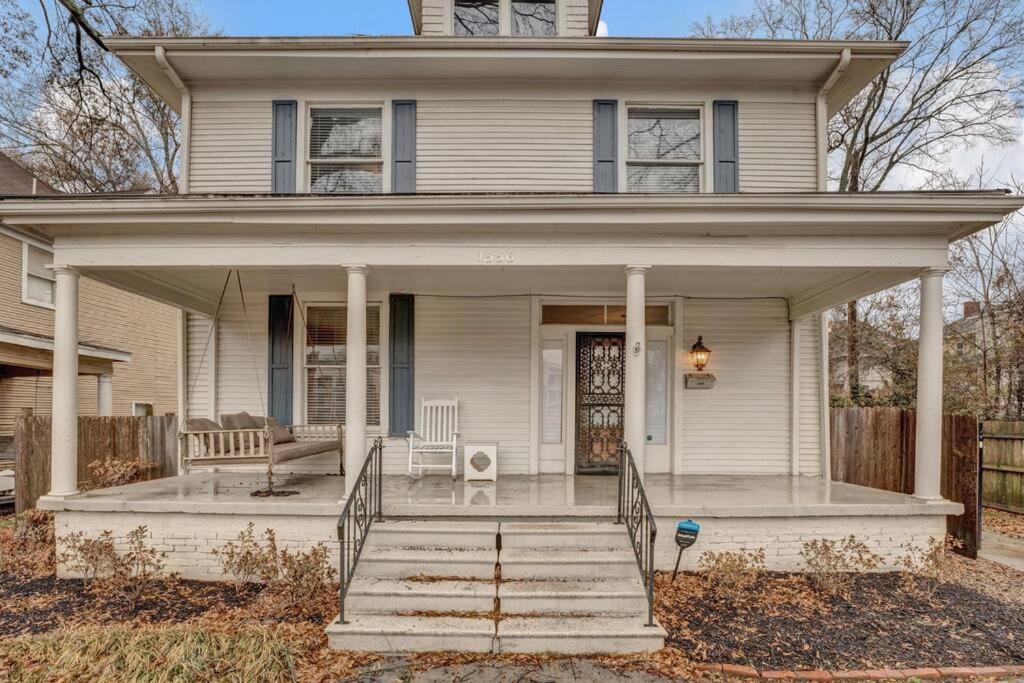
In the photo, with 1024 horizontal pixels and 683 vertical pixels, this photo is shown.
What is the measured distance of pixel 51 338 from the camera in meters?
10.2

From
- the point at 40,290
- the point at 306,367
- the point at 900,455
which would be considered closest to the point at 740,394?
the point at 900,455

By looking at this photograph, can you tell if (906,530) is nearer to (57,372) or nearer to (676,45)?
(676,45)

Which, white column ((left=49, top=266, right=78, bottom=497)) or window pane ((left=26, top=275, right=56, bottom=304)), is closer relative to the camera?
white column ((left=49, top=266, right=78, bottom=497))

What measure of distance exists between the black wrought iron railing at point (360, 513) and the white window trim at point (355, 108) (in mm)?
3714

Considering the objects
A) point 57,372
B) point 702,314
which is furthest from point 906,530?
point 57,372

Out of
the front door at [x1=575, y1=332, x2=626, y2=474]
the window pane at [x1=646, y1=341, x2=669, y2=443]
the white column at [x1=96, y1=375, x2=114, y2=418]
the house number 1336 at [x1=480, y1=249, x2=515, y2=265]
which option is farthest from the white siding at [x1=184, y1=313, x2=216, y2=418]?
the window pane at [x1=646, y1=341, x2=669, y2=443]

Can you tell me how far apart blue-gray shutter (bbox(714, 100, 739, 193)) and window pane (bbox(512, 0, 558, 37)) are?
2.71 meters

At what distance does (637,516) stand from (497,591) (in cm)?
136

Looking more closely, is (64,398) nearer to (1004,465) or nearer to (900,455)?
(900,455)

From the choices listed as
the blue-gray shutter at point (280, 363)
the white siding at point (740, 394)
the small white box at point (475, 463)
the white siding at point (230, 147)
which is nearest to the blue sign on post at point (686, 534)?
the small white box at point (475, 463)

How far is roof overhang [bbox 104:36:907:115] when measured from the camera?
6.65 metres

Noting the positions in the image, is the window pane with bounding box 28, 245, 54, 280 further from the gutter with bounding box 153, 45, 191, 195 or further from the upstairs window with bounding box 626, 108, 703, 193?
the upstairs window with bounding box 626, 108, 703, 193

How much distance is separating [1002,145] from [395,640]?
15.9m

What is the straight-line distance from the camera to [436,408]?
283 inches
